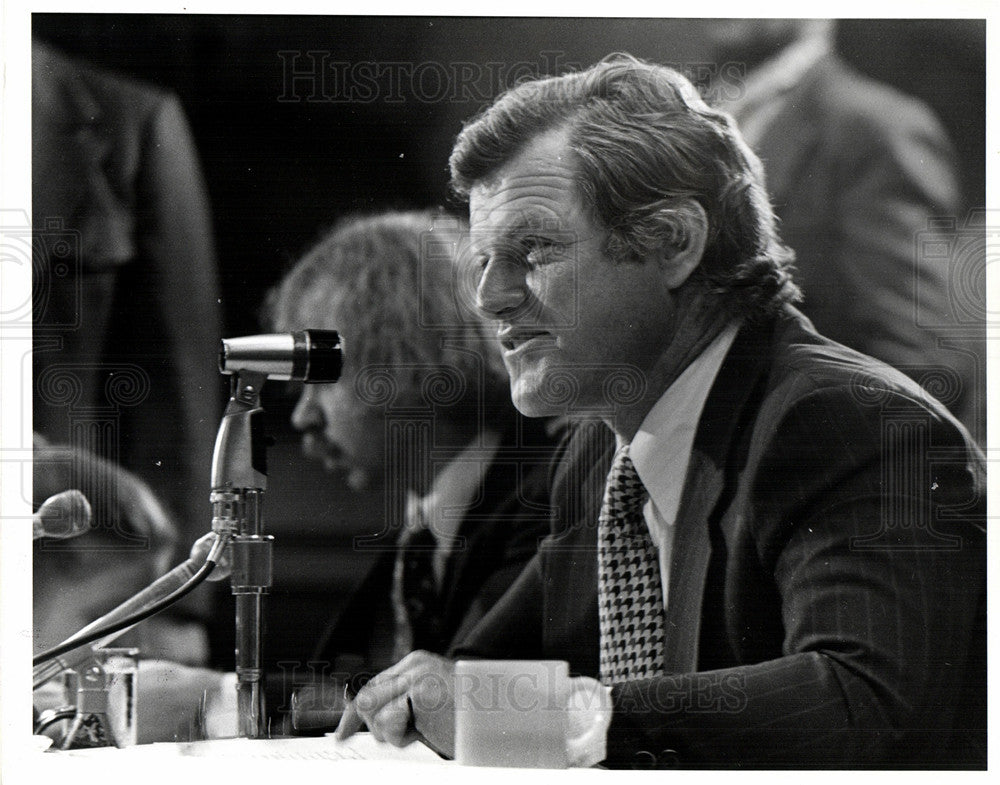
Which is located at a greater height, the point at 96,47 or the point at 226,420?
the point at 96,47

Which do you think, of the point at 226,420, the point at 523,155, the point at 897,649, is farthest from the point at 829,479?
the point at 226,420

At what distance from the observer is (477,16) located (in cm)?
163

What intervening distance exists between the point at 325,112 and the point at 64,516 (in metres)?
0.79

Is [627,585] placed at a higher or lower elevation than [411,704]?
higher

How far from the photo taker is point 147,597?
1.60m

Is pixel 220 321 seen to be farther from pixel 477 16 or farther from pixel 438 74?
pixel 477 16

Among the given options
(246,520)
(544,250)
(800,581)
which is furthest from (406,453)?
(800,581)

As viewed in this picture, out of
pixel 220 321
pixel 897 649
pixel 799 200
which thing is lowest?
pixel 897 649

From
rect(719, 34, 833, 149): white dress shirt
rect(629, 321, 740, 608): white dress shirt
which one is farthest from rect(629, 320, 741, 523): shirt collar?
rect(719, 34, 833, 149): white dress shirt

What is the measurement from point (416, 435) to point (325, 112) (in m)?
0.55

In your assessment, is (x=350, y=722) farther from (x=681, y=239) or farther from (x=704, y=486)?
(x=681, y=239)

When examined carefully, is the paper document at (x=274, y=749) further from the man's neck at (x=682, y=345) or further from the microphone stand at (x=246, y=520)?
the man's neck at (x=682, y=345)

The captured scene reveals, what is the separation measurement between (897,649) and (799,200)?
2.38 feet

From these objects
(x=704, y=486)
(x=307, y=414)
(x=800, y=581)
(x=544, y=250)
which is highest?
(x=544, y=250)
